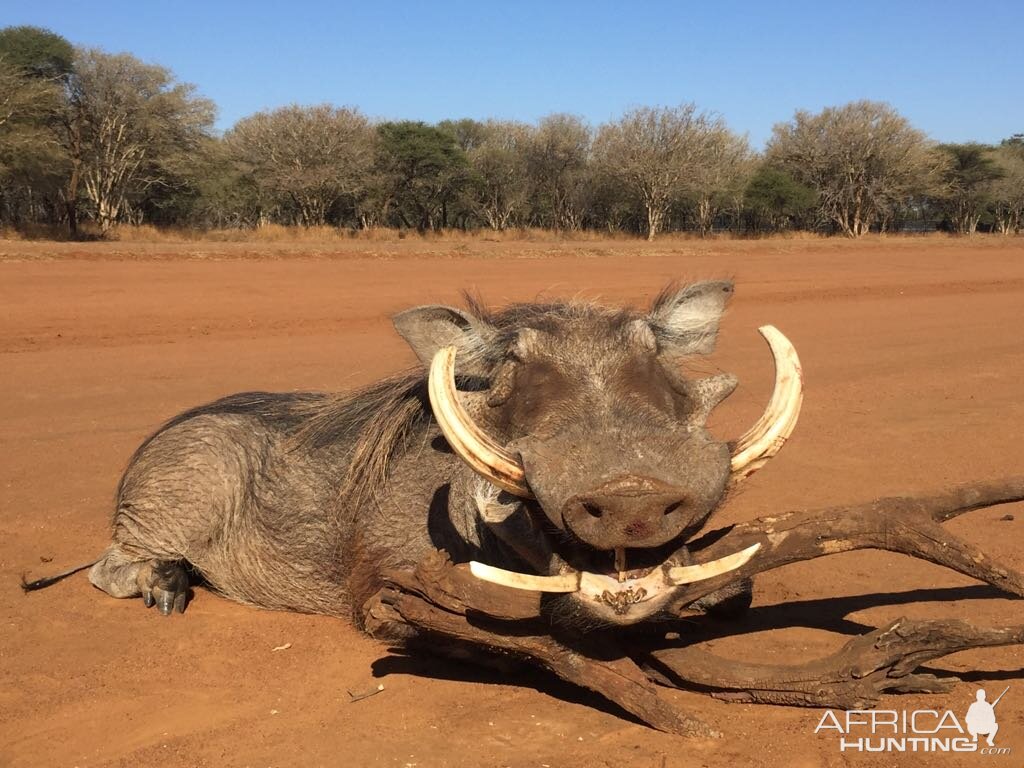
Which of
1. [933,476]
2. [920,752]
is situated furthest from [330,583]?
[933,476]

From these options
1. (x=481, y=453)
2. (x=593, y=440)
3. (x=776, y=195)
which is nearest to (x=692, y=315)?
(x=593, y=440)

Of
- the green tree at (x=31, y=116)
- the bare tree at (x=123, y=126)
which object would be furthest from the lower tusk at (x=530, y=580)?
the bare tree at (x=123, y=126)

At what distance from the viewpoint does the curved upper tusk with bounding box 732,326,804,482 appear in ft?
9.09

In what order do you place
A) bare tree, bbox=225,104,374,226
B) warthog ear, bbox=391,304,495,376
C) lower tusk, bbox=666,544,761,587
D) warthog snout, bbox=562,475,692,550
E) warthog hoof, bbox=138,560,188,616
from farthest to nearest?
bare tree, bbox=225,104,374,226 < warthog hoof, bbox=138,560,188,616 < warthog ear, bbox=391,304,495,376 < lower tusk, bbox=666,544,761,587 < warthog snout, bbox=562,475,692,550

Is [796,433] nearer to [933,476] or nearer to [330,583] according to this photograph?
[933,476]

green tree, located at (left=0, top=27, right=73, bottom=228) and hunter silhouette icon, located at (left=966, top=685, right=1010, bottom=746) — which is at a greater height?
green tree, located at (left=0, top=27, right=73, bottom=228)

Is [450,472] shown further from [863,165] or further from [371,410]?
[863,165]

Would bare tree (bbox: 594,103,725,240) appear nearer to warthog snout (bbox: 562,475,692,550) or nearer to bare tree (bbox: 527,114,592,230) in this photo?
bare tree (bbox: 527,114,592,230)

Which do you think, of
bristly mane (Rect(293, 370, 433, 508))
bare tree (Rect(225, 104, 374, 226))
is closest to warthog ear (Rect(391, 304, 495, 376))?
bristly mane (Rect(293, 370, 433, 508))

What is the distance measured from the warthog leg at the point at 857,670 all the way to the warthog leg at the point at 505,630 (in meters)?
0.22

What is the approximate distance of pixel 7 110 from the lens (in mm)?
31828

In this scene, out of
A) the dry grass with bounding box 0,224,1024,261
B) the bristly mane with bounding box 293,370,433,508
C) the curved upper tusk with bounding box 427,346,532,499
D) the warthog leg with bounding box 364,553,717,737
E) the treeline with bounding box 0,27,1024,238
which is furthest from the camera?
the treeline with bounding box 0,27,1024,238

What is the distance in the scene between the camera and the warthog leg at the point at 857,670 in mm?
2924

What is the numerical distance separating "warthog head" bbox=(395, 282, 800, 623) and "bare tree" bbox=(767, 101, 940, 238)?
164 ft
